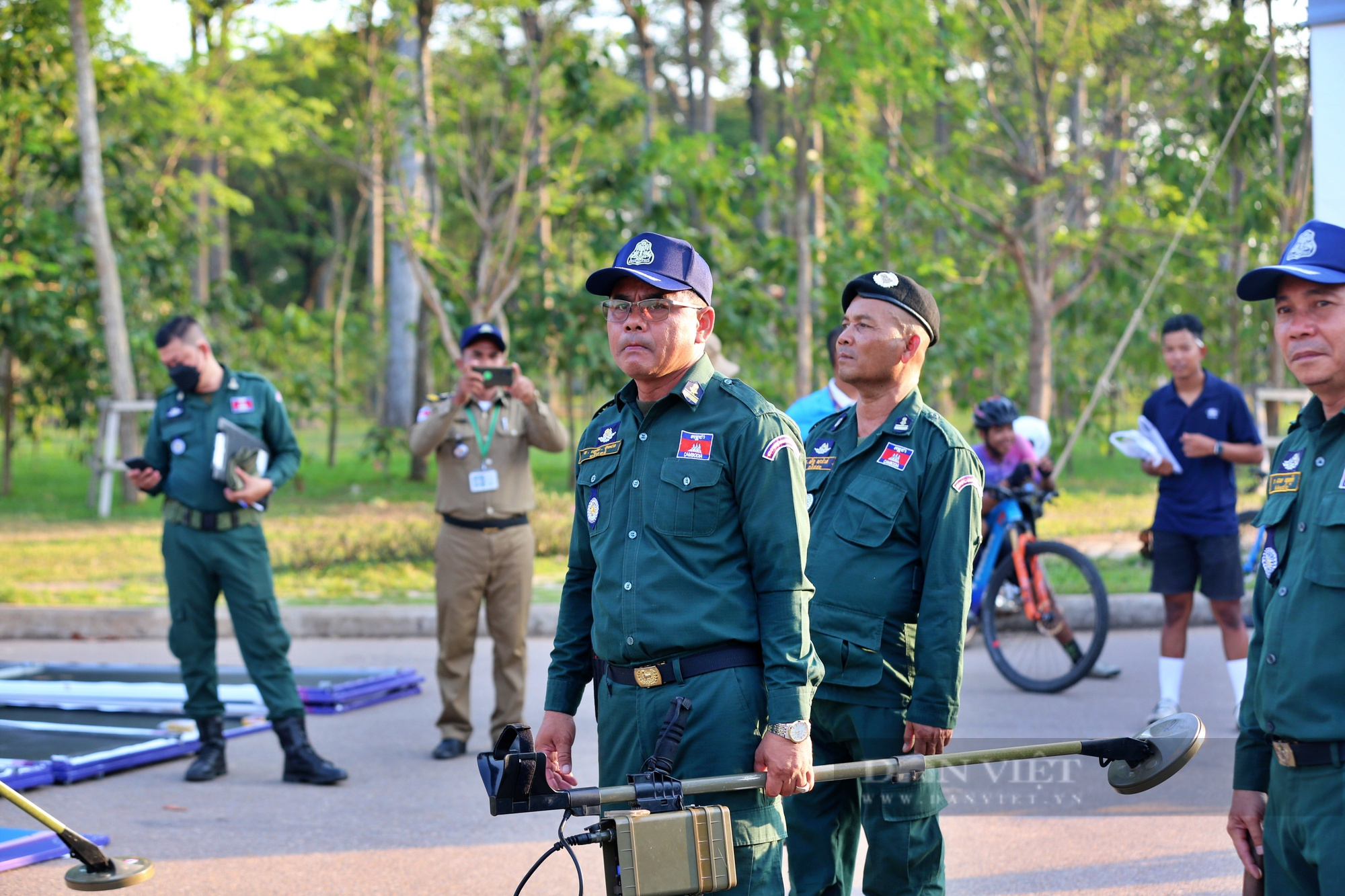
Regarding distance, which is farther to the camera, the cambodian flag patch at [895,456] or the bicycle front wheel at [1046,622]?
the bicycle front wheel at [1046,622]

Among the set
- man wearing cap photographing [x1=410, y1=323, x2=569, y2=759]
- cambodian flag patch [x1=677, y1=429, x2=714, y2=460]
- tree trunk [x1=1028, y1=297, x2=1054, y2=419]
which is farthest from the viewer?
tree trunk [x1=1028, y1=297, x2=1054, y2=419]

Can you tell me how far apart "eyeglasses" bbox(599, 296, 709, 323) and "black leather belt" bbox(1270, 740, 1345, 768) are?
1.66 meters

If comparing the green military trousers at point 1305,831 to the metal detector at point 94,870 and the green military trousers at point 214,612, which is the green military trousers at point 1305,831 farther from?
the green military trousers at point 214,612

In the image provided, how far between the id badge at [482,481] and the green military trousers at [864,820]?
3.42 metres

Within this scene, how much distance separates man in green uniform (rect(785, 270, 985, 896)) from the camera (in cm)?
354

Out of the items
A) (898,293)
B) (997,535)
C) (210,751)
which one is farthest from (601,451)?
(997,535)

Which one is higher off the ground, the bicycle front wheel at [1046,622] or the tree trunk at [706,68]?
the tree trunk at [706,68]

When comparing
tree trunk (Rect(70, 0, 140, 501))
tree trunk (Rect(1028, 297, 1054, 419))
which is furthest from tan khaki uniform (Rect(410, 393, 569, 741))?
tree trunk (Rect(70, 0, 140, 501))

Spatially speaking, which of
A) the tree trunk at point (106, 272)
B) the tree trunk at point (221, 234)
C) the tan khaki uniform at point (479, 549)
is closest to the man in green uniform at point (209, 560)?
the tan khaki uniform at point (479, 549)

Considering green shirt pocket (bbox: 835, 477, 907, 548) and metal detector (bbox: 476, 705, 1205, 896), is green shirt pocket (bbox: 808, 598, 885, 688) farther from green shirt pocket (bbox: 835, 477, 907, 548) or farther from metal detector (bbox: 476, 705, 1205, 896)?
metal detector (bbox: 476, 705, 1205, 896)

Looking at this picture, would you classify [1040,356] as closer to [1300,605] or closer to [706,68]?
[706,68]

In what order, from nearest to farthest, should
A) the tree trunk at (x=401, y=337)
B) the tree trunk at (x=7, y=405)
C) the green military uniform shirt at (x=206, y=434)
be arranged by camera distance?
the green military uniform shirt at (x=206, y=434) → the tree trunk at (x=7, y=405) → the tree trunk at (x=401, y=337)

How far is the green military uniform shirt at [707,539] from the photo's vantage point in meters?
3.02

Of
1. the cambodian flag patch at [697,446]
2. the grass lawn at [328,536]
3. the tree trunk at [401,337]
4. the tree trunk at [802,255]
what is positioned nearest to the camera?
the cambodian flag patch at [697,446]
